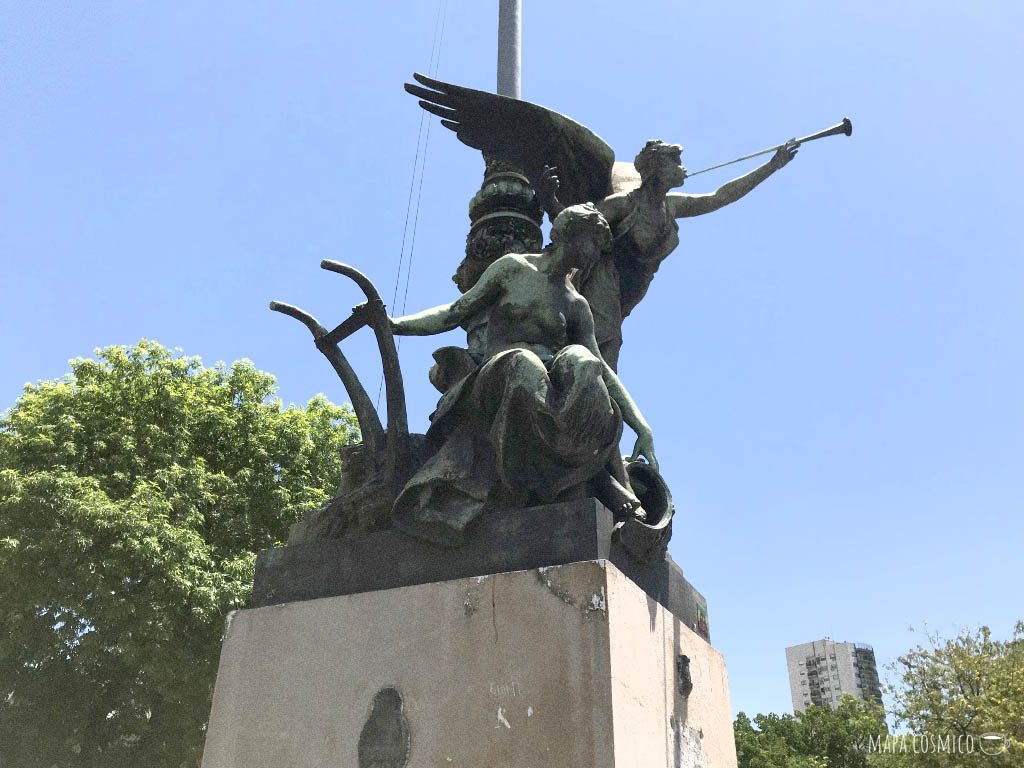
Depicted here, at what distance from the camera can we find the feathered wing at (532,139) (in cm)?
538

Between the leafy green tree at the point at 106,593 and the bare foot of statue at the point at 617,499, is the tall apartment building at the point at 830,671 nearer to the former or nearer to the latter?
the leafy green tree at the point at 106,593

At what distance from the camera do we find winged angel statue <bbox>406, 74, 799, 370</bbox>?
492 centimetres

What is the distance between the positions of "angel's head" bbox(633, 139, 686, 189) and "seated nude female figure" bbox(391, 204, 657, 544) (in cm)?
107

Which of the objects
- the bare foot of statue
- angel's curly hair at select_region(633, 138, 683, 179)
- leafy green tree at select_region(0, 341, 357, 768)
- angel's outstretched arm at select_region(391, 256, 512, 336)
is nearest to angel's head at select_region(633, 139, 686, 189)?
angel's curly hair at select_region(633, 138, 683, 179)

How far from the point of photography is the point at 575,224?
159 inches

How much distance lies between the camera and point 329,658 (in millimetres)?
3297

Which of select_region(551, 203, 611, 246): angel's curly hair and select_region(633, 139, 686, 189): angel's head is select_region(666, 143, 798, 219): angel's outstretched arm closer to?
select_region(633, 139, 686, 189): angel's head

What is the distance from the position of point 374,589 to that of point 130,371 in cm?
1289

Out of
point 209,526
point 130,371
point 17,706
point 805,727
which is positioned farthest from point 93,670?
point 805,727

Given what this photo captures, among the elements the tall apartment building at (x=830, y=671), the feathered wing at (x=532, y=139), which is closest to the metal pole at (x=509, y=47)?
the feathered wing at (x=532, y=139)

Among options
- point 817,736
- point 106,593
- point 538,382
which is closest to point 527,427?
point 538,382

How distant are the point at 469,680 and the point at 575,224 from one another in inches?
84.9

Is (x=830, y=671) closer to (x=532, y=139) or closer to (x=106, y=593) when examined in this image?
(x=106, y=593)

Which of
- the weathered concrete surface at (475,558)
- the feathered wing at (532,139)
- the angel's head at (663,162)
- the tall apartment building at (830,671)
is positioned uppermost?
the tall apartment building at (830,671)
